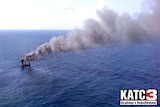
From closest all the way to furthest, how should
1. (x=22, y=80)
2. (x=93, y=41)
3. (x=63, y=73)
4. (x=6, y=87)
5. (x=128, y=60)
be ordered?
(x=93, y=41) → (x=6, y=87) → (x=22, y=80) → (x=63, y=73) → (x=128, y=60)

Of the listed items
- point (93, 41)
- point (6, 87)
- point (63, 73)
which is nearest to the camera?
point (93, 41)

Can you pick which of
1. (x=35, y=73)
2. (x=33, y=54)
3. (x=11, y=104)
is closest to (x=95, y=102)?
(x=11, y=104)

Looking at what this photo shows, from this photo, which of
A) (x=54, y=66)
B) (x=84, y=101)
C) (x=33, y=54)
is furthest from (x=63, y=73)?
(x=84, y=101)

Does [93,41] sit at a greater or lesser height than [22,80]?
greater

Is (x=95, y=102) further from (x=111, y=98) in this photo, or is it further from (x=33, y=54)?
(x=33, y=54)

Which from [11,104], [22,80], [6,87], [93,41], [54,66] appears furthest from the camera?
[54,66]

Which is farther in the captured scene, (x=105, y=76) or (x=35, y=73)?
(x=35, y=73)

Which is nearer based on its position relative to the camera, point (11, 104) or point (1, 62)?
point (11, 104)

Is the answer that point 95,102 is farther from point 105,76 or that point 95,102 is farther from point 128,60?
point 128,60

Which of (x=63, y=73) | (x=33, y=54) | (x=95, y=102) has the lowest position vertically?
(x=95, y=102)
